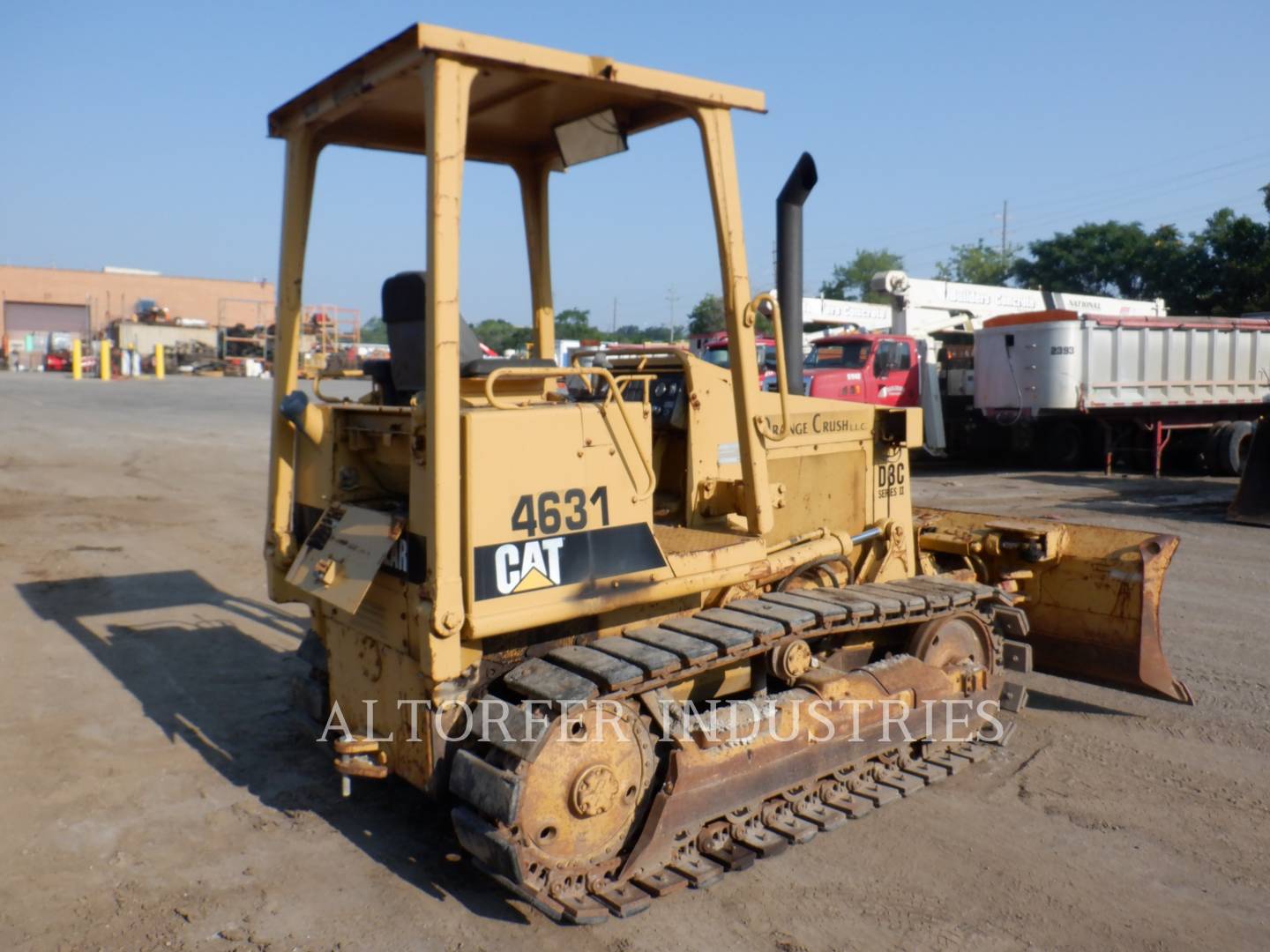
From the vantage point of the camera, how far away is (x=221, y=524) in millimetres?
11586

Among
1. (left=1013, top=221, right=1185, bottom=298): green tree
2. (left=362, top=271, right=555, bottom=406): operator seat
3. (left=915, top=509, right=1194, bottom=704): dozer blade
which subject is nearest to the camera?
(left=362, top=271, right=555, bottom=406): operator seat

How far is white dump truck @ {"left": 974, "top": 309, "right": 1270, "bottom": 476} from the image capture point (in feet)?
57.8

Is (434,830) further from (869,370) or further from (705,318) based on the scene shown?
(705,318)

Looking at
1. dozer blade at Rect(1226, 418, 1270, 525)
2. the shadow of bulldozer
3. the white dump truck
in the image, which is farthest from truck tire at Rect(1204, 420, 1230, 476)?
the shadow of bulldozer

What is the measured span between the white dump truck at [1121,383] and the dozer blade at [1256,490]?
486 cm

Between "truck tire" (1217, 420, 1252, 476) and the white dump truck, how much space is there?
0.6 inches

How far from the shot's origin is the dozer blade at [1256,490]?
12.3 meters

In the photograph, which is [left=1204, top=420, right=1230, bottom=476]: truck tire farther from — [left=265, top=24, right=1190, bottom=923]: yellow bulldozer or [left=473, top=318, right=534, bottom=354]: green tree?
[left=265, top=24, right=1190, bottom=923]: yellow bulldozer

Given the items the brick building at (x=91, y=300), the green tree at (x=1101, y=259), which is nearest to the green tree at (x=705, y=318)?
the green tree at (x=1101, y=259)

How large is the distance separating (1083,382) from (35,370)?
46.8m

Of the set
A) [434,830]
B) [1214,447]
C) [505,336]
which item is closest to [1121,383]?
[1214,447]

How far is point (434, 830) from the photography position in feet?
Answer: 14.6

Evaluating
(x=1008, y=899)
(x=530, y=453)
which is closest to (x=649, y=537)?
(x=530, y=453)

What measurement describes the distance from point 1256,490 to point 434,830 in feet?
37.3
